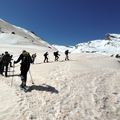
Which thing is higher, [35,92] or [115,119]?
[35,92]

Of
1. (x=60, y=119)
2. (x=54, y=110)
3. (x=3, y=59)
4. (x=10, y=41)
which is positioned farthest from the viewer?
(x=10, y=41)

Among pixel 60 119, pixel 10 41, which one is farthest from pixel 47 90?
pixel 10 41

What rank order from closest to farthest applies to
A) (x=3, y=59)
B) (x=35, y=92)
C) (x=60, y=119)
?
(x=60, y=119) → (x=35, y=92) → (x=3, y=59)

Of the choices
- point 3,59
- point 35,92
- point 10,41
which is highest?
point 10,41

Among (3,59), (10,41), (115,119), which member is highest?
(10,41)

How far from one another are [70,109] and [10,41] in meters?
102

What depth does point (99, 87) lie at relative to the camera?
20.5m

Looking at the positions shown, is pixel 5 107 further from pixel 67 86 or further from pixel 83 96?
pixel 67 86

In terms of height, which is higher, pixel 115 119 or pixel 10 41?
pixel 10 41

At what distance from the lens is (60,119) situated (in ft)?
42.5

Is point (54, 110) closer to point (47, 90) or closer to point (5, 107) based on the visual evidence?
point (5, 107)

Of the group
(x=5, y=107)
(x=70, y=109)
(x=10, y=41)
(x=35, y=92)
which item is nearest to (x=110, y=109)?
(x=70, y=109)

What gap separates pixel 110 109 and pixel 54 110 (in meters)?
3.40

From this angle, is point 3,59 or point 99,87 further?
point 3,59
